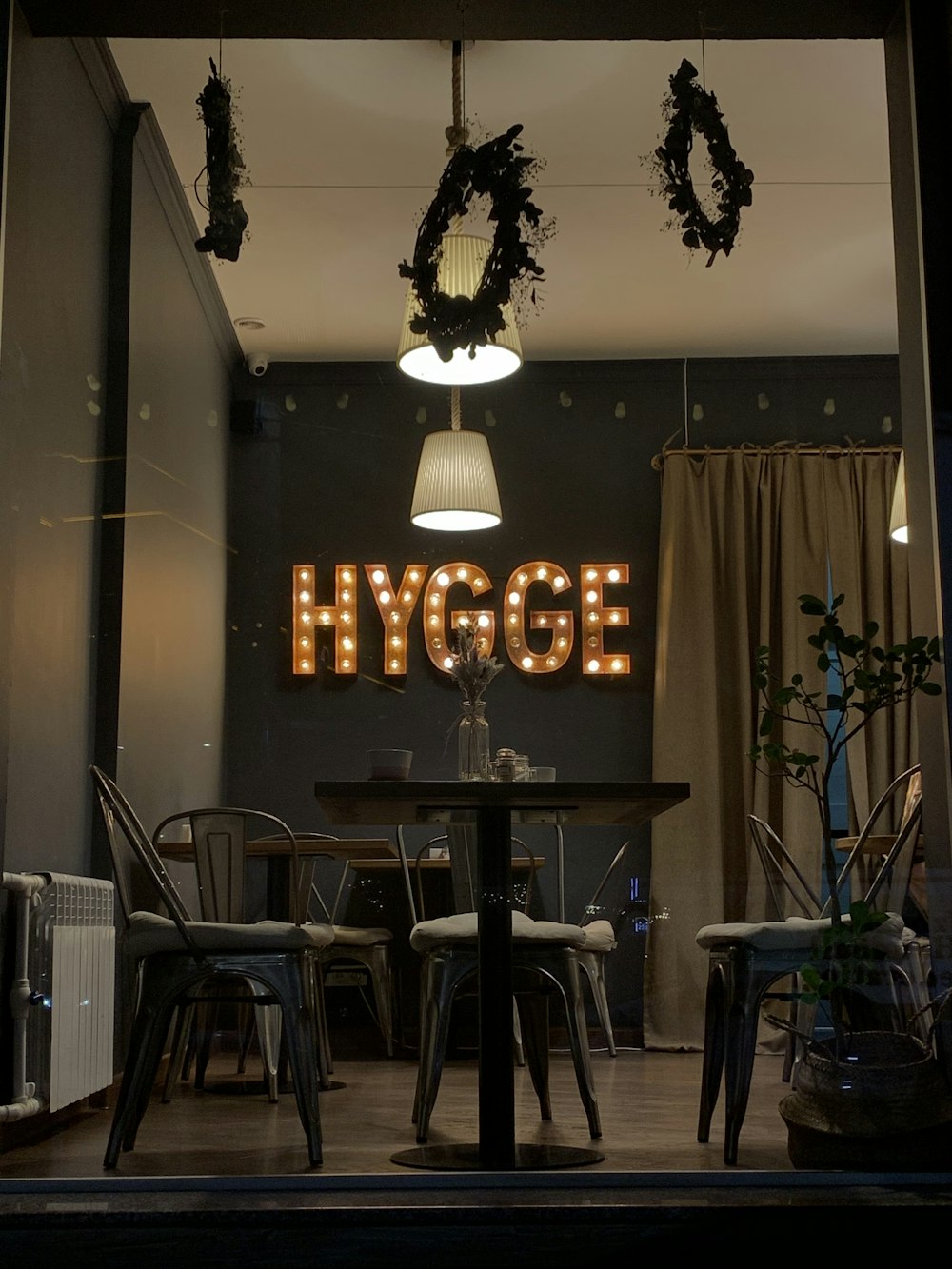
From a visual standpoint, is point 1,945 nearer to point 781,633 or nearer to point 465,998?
point 465,998

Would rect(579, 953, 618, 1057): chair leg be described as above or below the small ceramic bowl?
below

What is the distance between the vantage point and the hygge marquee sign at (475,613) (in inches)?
114

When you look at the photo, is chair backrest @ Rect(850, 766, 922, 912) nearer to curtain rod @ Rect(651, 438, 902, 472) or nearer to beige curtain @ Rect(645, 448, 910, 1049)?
beige curtain @ Rect(645, 448, 910, 1049)

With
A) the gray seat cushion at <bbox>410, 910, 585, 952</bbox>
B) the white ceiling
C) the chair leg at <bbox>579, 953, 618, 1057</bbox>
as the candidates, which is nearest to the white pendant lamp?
the white ceiling

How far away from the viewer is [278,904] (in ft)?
8.92

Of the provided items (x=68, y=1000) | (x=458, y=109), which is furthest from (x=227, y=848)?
(x=458, y=109)

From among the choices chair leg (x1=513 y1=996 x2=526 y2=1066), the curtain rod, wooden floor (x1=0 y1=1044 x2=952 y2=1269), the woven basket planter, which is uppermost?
the curtain rod

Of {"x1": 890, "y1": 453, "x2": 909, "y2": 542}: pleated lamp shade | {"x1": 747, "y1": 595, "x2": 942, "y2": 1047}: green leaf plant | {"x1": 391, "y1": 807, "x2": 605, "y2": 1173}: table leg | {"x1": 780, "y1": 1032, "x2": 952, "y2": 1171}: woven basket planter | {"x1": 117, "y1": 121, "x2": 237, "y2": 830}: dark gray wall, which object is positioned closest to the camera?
{"x1": 780, "y1": 1032, "x2": 952, "y2": 1171}: woven basket planter

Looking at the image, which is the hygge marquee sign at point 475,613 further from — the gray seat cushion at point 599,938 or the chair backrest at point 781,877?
the gray seat cushion at point 599,938

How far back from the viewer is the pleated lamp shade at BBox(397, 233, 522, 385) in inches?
114

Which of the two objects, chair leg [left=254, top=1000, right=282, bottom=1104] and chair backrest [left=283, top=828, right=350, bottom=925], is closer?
chair leg [left=254, top=1000, right=282, bottom=1104]

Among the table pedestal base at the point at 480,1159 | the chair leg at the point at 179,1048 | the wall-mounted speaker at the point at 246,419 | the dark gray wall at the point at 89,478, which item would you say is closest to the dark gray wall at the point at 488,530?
the wall-mounted speaker at the point at 246,419

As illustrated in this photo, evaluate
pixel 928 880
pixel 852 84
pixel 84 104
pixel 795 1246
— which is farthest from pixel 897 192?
pixel 795 1246

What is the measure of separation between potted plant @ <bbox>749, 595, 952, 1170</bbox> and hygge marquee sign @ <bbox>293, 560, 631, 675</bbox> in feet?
1.22
